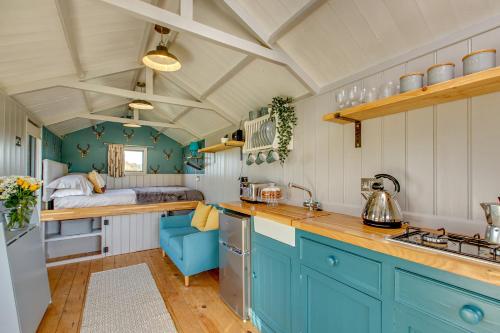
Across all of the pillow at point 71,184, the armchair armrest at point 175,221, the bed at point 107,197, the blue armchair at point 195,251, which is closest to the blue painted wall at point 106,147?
the bed at point 107,197

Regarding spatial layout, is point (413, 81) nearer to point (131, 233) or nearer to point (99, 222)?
point (131, 233)

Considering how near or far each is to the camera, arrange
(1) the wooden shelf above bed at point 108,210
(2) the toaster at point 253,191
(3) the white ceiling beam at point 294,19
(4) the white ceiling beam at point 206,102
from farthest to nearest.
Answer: (4) the white ceiling beam at point 206,102, (1) the wooden shelf above bed at point 108,210, (2) the toaster at point 253,191, (3) the white ceiling beam at point 294,19

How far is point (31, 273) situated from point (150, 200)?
2254 mm

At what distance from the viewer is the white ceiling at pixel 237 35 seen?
56.0 inches

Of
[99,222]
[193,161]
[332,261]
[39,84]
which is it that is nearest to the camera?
[332,261]

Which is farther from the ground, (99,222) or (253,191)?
(253,191)

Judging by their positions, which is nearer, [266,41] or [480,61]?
[480,61]

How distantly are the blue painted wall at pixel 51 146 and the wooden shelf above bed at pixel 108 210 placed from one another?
0.99m

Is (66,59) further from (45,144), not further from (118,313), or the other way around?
(118,313)

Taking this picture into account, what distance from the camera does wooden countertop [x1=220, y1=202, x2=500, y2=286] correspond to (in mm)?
819

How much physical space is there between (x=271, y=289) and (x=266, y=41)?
2070 millimetres

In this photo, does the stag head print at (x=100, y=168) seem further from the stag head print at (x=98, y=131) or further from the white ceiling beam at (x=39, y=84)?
the white ceiling beam at (x=39, y=84)

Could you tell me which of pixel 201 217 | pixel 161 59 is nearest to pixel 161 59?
pixel 161 59

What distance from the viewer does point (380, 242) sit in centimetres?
111
